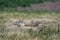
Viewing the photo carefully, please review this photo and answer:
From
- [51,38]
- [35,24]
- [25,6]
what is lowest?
[25,6]

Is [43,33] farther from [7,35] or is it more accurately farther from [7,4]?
[7,4]

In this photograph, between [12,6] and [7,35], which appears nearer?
[7,35]

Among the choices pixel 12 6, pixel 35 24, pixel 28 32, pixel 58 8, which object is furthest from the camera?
pixel 12 6

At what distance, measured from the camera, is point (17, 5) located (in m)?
17.2

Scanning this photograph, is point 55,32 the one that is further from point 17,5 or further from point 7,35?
point 17,5

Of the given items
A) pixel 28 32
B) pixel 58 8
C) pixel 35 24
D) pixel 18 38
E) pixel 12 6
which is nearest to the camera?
pixel 18 38

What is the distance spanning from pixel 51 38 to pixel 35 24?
2.51 meters

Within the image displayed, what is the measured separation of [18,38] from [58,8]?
903 centimetres

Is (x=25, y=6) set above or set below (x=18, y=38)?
below

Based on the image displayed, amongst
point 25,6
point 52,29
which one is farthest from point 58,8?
point 52,29

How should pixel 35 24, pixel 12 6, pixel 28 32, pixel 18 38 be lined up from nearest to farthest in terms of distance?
1. pixel 18 38
2. pixel 28 32
3. pixel 35 24
4. pixel 12 6

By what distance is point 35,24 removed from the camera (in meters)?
9.51

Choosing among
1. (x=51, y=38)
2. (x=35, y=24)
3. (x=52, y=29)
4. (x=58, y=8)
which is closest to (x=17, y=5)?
(x=58, y=8)

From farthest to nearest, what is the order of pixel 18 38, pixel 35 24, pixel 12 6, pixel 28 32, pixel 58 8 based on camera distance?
pixel 12 6
pixel 58 8
pixel 35 24
pixel 28 32
pixel 18 38
